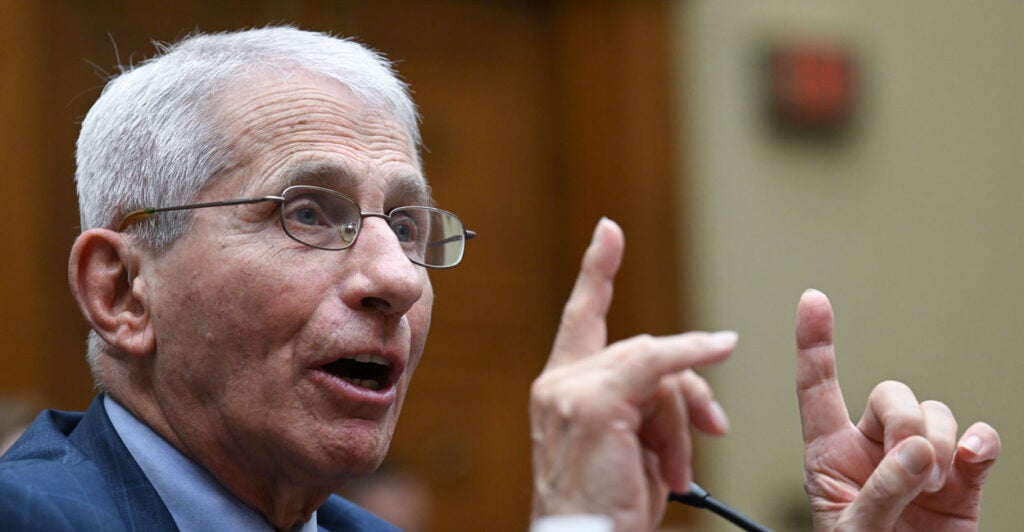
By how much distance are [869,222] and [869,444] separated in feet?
12.3

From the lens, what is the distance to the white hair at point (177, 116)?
2.21 metres

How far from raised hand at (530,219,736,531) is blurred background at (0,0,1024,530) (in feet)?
9.91

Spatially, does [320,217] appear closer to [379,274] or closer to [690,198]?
[379,274]

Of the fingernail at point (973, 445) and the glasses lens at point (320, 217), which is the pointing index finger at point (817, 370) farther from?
the glasses lens at point (320, 217)

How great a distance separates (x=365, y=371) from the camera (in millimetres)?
2223

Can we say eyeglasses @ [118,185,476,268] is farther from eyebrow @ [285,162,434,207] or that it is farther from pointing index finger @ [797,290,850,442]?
pointing index finger @ [797,290,850,442]

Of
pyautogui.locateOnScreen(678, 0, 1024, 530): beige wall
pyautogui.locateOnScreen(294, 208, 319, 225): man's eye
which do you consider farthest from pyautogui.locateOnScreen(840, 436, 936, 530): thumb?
pyautogui.locateOnScreen(678, 0, 1024, 530): beige wall

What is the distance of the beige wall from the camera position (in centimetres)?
547

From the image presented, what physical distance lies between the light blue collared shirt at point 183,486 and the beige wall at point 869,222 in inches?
132

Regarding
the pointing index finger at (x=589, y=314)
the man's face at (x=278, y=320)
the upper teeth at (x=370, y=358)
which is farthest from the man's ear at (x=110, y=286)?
the pointing index finger at (x=589, y=314)

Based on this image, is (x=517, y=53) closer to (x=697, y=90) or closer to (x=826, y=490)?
(x=697, y=90)

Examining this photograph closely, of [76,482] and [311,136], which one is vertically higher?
[311,136]

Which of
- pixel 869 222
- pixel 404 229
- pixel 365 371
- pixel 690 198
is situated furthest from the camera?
pixel 869 222

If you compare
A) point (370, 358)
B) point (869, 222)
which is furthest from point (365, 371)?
point (869, 222)
